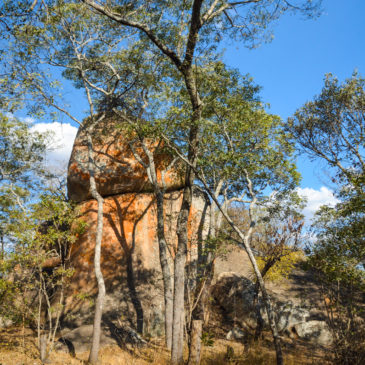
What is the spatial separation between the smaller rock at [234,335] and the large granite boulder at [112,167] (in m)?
8.22

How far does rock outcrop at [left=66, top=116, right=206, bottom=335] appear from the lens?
15094mm

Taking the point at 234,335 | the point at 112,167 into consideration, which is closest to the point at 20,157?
the point at 112,167

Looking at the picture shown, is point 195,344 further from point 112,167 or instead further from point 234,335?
point 112,167

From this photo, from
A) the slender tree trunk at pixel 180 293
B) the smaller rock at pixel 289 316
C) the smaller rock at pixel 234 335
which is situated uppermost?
the slender tree trunk at pixel 180 293

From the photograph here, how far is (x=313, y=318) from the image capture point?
17.1 m

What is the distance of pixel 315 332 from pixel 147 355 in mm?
9173

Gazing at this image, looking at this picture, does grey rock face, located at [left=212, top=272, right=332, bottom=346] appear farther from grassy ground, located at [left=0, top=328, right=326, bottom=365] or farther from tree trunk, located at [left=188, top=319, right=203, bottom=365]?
tree trunk, located at [left=188, top=319, right=203, bottom=365]

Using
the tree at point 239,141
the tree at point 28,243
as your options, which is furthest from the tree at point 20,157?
the tree at point 239,141

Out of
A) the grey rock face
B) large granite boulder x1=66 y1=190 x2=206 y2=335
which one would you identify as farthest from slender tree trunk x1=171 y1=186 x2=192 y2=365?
the grey rock face

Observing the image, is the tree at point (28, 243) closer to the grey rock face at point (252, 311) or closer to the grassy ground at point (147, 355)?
the grassy ground at point (147, 355)

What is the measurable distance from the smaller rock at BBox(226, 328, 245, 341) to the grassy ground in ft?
3.55

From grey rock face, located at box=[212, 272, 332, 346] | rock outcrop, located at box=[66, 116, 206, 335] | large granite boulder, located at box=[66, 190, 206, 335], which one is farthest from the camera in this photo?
grey rock face, located at box=[212, 272, 332, 346]

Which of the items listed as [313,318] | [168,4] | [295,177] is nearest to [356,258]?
[295,177]

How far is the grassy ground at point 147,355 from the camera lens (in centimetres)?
1095
